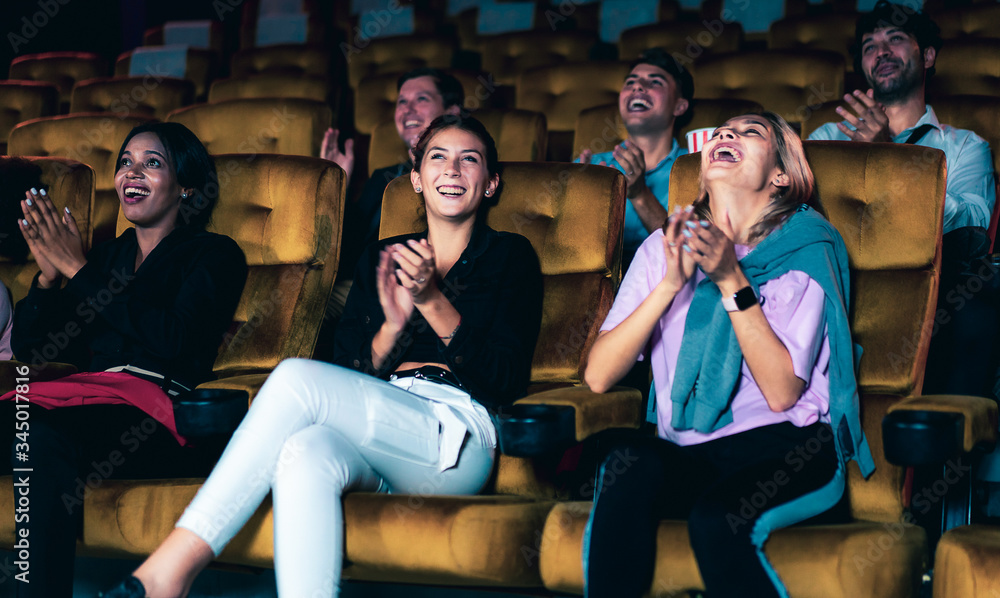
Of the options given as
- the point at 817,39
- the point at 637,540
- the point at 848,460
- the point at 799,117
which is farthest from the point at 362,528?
the point at 817,39

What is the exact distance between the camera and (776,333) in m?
1.36

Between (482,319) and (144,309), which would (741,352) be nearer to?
(482,319)

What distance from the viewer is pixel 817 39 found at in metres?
3.71

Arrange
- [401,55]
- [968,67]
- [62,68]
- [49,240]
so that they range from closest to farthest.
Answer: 1. [49,240]
2. [968,67]
3. [401,55]
4. [62,68]

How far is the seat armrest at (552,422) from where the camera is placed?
125 centimetres

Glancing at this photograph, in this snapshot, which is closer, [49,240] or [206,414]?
[206,414]

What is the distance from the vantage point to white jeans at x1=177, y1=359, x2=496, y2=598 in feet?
4.08

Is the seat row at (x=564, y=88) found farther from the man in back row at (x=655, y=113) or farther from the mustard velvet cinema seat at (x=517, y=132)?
the mustard velvet cinema seat at (x=517, y=132)

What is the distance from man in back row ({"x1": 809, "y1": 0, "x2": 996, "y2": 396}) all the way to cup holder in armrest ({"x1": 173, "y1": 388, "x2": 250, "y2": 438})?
4.22 feet

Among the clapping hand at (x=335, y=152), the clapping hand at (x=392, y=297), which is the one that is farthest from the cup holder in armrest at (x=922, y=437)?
the clapping hand at (x=335, y=152)

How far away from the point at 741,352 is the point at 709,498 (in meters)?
0.25

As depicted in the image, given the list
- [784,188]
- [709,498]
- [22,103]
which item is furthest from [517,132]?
[22,103]

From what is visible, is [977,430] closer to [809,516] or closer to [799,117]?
[809,516]

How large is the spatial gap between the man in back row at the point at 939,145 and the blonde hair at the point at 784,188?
1.66 feet
